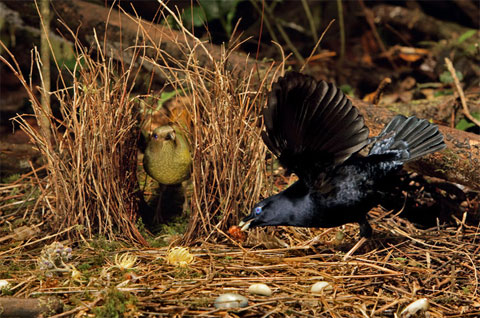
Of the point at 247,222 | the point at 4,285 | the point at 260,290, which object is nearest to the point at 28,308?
the point at 4,285

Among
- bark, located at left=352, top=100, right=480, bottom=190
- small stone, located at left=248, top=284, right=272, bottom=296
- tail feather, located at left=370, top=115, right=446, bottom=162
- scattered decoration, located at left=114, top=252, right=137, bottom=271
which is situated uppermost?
tail feather, located at left=370, top=115, right=446, bottom=162

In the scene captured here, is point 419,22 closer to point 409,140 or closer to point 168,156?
point 409,140

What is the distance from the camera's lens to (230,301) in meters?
2.23

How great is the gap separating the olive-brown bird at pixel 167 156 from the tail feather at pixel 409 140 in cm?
106

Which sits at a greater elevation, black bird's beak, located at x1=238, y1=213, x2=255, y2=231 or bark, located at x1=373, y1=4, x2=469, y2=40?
bark, located at x1=373, y1=4, x2=469, y2=40

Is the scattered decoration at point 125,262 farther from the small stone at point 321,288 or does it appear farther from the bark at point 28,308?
the small stone at point 321,288

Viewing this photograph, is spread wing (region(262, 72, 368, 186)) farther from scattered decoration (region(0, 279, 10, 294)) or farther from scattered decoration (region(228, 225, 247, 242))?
scattered decoration (region(0, 279, 10, 294))

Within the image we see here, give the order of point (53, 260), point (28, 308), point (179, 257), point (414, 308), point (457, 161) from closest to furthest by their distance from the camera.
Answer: point (28, 308) < point (414, 308) < point (53, 260) < point (179, 257) < point (457, 161)

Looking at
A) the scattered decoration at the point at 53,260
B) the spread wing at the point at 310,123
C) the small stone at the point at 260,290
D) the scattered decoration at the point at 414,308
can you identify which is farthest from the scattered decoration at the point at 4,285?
the scattered decoration at the point at 414,308

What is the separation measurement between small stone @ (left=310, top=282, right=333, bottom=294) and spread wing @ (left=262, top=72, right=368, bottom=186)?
56cm

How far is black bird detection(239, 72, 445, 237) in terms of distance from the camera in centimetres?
243

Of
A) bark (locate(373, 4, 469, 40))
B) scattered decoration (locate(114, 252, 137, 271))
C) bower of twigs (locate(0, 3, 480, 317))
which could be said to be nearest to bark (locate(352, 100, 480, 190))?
bower of twigs (locate(0, 3, 480, 317))

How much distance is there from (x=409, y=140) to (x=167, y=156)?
1.33 meters

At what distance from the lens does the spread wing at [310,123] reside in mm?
2381
